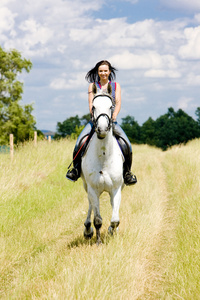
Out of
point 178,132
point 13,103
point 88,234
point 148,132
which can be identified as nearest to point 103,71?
point 88,234

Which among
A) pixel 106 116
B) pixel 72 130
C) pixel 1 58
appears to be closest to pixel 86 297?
pixel 106 116

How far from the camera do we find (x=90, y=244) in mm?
6230

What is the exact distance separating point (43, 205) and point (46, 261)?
4.01m

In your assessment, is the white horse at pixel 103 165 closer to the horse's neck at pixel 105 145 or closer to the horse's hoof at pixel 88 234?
the horse's neck at pixel 105 145

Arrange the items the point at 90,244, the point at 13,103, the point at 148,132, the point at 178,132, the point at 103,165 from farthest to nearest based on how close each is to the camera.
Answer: the point at 148,132 < the point at 178,132 < the point at 13,103 < the point at 90,244 < the point at 103,165

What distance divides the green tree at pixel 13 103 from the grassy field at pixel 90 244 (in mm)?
26414

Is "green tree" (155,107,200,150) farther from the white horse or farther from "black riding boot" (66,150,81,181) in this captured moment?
the white horse

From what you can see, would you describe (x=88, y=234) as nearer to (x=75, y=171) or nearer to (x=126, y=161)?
(x=75, y=171)

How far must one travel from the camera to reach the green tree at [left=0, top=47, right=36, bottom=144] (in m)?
37.5

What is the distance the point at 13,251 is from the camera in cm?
593

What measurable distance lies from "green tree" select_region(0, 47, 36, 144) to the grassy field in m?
26.4

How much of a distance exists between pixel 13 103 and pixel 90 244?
A: 1333 inches

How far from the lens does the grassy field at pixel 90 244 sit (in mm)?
4156

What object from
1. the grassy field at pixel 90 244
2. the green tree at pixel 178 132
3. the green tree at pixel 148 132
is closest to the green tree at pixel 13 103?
the grassy field at pixel 90 244
